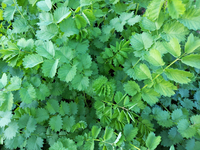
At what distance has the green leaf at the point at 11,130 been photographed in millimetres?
793

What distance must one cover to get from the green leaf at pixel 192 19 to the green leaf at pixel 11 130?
95cm

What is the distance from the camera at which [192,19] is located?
0.58 meters

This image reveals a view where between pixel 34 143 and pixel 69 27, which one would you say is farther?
pixel 34 143

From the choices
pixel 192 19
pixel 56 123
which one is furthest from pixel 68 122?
pixel 192 19

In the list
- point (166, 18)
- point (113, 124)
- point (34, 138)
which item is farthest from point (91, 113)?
point (166, 18)

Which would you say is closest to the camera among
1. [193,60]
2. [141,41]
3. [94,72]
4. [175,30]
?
[193,60]

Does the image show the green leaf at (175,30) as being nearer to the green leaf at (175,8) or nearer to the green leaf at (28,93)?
the green leaf at (175,8)

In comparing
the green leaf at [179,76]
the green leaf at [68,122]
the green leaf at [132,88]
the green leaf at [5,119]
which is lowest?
the green leaf at [68,122]

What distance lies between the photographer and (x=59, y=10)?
65 cm

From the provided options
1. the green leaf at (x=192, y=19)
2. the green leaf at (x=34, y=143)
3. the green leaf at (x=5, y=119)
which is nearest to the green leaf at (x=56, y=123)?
the green leaf at (x=34, y=143)

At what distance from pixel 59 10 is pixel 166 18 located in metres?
0.46

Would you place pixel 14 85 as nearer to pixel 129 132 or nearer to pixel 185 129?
pixel 129 132

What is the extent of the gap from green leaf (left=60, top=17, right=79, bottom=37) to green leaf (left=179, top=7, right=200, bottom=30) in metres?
0.46

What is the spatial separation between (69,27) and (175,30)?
471 millimetres
